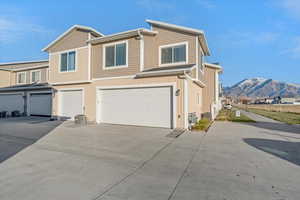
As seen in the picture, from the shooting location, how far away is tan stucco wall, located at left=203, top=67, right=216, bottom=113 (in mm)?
16039

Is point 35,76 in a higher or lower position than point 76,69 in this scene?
higher

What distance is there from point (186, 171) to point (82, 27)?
13290 millimetres

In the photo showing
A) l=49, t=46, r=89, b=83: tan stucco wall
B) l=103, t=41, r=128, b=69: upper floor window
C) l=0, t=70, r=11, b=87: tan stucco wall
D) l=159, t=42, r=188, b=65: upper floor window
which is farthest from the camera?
l=0, t=70, r=11, b=87: tan stucco wall

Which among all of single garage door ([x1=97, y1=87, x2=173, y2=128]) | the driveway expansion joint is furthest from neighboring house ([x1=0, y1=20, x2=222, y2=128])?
the driveway expansion joint

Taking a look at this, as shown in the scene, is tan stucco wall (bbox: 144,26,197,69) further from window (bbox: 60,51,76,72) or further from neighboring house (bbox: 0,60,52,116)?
neighboring house (bbox: 0,60,52,116)

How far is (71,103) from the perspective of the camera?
13.9 metres

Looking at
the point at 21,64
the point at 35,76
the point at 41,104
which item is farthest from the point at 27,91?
the point at 21,64

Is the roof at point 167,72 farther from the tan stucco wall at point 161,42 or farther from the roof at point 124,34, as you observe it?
the roof at point 124,34

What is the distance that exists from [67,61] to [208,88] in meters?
13.0

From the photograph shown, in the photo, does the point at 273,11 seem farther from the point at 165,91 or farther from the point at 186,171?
the point at 186,171

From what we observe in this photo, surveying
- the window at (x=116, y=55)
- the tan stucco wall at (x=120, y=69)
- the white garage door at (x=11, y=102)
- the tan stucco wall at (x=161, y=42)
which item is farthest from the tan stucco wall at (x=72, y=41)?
the white garage door at (x=11, y=102)

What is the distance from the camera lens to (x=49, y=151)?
5.83 metres

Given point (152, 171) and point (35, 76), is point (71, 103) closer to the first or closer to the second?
point (35, 76)

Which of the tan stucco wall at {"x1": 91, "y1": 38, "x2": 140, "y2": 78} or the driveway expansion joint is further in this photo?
the tan stucco wall at {"x1": 91, "y1": 38, "x2": 140, "y2": 78}
